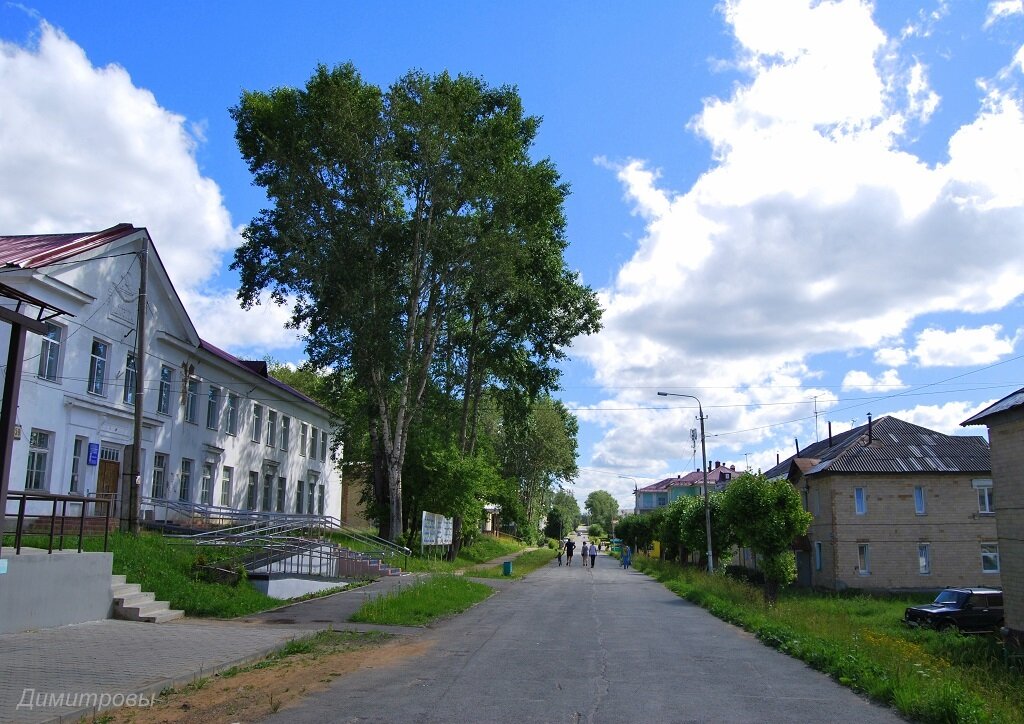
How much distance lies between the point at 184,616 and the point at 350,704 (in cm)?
828

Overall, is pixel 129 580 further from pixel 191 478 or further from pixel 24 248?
pixel 191 478

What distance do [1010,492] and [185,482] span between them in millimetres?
29347

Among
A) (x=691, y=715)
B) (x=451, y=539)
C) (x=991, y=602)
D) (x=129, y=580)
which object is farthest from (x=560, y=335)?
(x=691, y=715)

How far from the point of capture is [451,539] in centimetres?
3772

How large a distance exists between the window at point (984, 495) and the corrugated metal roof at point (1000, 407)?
Result: 65.2ft

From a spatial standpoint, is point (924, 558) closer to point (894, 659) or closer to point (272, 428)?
point (894, 659)

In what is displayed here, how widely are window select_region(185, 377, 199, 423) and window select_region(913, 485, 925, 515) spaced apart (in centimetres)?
3439

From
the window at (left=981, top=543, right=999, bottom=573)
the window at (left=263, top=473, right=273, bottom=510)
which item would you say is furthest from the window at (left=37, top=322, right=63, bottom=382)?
the window at (left=981, top=543, right=999, bottom=573)

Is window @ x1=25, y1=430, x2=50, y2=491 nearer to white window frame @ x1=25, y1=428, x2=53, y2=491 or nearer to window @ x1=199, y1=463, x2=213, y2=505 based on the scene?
white window frame @ x1=25, y1=428, x2=53, y2=491

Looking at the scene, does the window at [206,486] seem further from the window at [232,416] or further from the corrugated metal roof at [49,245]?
the corrugated metal roof at [49,245]

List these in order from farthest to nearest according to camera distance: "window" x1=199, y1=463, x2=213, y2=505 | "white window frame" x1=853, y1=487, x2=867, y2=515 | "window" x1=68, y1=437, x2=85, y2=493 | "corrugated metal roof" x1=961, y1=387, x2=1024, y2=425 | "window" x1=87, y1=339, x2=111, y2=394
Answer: "white window frame" x1=853, y1=487, x2=867, y2=515, "window" x1=199, y1=463, x2=213, y2=505, "window" x1=87, y1=339, x2=111, y2=394, "window" x1=68, y1=437, x2=85, y2=493, "corrugated metal roof" x1=961, y1=387, x2=1024, y2=425

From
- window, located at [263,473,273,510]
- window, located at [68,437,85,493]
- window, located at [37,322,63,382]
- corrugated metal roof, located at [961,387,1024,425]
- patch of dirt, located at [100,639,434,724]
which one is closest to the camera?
patch of dirt, located at [100,639,434,724]

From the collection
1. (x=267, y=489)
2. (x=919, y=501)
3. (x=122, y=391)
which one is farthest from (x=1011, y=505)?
(x=267, y=489)

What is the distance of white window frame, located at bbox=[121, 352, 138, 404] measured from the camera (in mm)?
26844
